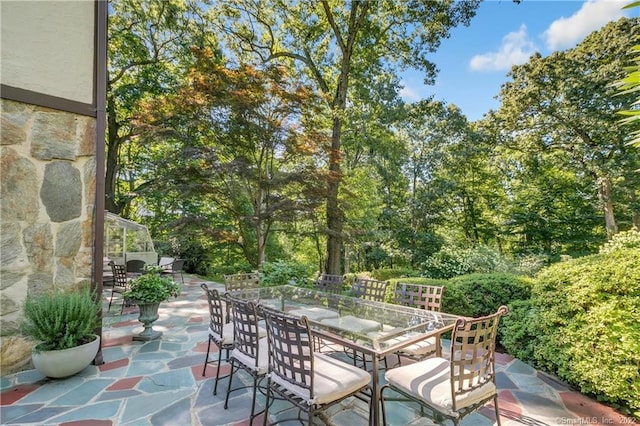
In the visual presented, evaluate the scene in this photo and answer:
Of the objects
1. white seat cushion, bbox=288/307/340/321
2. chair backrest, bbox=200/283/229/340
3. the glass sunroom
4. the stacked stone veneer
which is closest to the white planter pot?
the stacked stone veneer

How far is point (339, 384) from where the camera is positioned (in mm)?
1897

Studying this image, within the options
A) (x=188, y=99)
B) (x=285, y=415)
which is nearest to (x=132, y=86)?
(x=188, y=99)

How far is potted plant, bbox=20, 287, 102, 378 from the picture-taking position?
8.86ft

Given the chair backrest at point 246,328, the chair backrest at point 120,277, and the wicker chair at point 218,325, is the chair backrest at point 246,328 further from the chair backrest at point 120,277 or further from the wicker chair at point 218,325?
the chair backrest at point 120,277

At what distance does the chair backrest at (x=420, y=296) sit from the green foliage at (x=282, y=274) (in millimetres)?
3014

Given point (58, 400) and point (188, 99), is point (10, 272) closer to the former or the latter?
point (58, 400)

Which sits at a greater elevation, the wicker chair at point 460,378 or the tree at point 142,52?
the tree at point 142,52

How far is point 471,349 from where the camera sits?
67.2 inches

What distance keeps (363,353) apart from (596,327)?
1.96m

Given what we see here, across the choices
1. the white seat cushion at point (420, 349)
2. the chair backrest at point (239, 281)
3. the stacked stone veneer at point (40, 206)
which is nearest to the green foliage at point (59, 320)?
the stacked stone veneer at point (40, 206)

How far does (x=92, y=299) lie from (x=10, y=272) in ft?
2.45

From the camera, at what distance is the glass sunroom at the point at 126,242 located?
319 inches

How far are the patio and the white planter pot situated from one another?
0.36ft

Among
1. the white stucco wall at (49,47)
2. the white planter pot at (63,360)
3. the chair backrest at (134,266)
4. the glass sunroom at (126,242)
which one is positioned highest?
the white stucco wall at (49,47)
